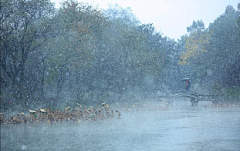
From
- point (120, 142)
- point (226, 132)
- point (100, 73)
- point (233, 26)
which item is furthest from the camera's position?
point (233, 26)

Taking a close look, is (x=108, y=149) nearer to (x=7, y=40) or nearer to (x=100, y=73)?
→ (x=7, y=40)

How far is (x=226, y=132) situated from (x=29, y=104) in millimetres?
17860

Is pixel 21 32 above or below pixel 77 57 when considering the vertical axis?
above

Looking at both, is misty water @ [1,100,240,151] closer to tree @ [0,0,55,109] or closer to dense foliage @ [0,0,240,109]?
tree @ [0,0,55,109]

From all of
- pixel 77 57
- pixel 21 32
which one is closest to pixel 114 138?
pixel 21 32

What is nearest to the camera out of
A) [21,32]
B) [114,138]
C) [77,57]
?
[114,138]

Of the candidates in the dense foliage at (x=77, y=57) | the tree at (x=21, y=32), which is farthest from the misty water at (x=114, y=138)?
the dense foliage at (x=77, y=57)

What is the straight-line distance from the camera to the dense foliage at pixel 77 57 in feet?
99.0

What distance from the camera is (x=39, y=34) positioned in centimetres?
3059

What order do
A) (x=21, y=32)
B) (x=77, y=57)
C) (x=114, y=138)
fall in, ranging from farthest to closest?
(x=77, y=57) → (x=21, y=32) → (x=114, y=138)

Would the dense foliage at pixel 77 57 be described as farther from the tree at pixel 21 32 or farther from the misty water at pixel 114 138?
the misty water at pixel 114 138

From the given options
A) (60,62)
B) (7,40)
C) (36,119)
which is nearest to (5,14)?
(7,40)

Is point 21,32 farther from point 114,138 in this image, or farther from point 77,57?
point 114,138

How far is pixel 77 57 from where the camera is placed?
34406 mm
